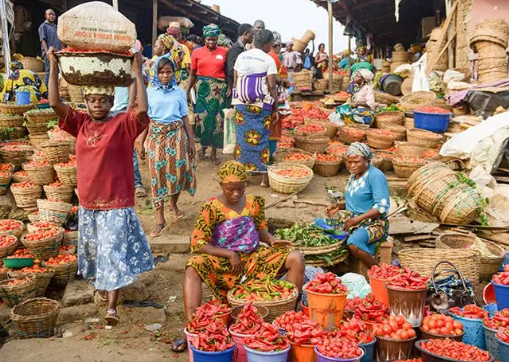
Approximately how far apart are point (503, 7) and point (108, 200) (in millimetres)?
10800

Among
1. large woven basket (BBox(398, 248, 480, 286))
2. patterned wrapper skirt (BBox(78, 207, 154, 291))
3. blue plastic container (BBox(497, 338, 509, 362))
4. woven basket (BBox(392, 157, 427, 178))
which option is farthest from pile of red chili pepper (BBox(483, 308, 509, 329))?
woven basket (BBox(392, 157, 427, 178))

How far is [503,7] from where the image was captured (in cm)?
1184

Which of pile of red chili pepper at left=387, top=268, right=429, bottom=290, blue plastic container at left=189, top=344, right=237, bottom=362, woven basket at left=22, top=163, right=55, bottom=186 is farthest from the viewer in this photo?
woven basket at left=22, top=163, right=55, bottom=186

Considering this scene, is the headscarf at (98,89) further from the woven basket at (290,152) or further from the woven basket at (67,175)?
the woven basket at (290,152)

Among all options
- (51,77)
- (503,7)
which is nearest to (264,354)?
(51,77)

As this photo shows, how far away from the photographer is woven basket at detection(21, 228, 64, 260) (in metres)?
5.55

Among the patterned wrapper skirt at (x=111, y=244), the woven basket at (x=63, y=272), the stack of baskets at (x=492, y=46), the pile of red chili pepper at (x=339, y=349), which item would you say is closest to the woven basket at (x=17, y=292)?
the woven basket at (x=63, y=272)

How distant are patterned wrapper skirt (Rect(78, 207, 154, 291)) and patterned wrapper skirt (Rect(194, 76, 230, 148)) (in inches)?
152

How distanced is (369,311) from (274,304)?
2.14 feet

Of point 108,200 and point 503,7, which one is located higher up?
point 503,7

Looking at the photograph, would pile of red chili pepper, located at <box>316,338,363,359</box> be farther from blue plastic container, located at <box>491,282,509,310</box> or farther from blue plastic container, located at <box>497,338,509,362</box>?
blue plastic container, located at <box>491,282,509,310</box>

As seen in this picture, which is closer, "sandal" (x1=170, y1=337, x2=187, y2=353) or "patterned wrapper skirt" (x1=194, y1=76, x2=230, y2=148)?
"sandal" (x1=170, y1=337, x2=187, y2=353)

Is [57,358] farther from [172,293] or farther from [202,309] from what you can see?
[172,293]

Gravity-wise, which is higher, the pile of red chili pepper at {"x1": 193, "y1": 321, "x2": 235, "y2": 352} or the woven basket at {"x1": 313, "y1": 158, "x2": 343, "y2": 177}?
the woven basket at {"x1": 313, "y1": 158, "x2": 343, "y2": 177}
